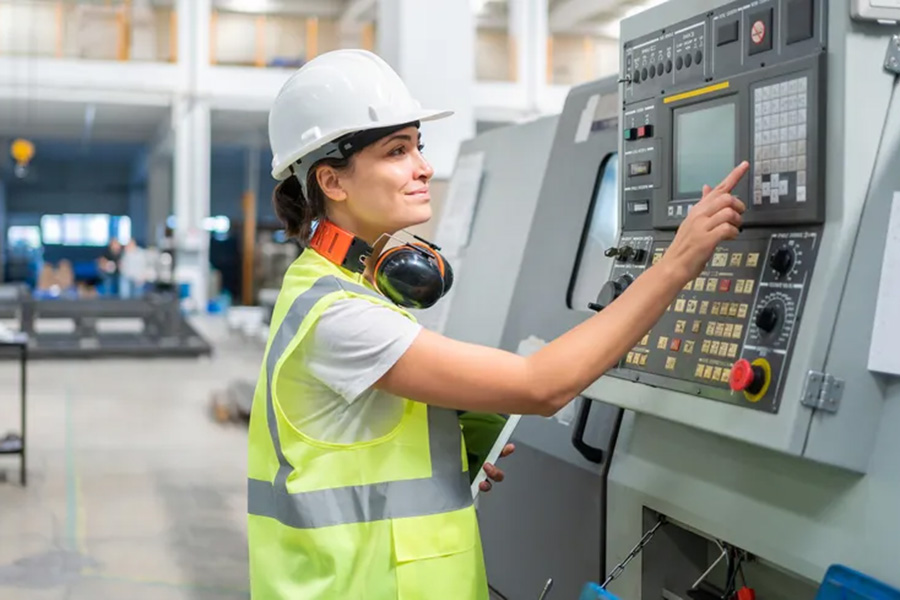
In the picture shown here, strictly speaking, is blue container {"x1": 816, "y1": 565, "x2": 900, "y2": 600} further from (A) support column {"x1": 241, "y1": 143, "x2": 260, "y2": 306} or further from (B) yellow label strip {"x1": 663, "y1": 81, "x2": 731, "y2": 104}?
(A) support column {"x1": 241, "y1": 143, "x2": 260, "y2": 306}

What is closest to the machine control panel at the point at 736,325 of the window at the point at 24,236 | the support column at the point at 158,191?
the support column at the point at 158,191

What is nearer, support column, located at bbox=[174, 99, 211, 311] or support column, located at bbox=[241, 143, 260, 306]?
support column, located at bbox=[174, 99, 211, 311]

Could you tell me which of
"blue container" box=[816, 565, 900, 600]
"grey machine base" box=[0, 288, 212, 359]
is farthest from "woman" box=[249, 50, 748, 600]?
"grey machine base" box=[0, 288, 212, 359]

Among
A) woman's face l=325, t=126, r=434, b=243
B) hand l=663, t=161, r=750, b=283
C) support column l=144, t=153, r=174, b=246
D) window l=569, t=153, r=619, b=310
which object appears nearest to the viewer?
hand l=663, t=161, r=750, b=283

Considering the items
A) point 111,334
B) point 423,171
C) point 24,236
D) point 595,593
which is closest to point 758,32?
point 423,171

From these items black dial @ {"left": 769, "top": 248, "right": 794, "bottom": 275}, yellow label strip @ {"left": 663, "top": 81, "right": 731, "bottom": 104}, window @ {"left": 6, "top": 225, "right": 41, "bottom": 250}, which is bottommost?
black dial @ {"left": 769, "top": 248, "right": 794, "bottom": 275}

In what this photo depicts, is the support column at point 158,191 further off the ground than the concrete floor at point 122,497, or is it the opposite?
the support column at point 158,191

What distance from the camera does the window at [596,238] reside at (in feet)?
9.05

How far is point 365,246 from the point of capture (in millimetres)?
1603

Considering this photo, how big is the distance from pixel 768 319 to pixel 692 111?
1.46 ft

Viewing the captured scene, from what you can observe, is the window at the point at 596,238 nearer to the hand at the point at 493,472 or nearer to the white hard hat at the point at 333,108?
the hand at the point at 493,472

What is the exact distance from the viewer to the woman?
4.68 ft

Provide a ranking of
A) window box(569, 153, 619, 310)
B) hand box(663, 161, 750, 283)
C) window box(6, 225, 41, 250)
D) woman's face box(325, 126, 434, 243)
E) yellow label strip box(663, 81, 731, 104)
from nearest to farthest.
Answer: hand box(663, 161, 750, 283), woman's face box(325, 126, 434, 243), yellow label strip box(663, 81, 731, 104), window box(569, 153, 619, 310), window box(6, 225, 41, 250)

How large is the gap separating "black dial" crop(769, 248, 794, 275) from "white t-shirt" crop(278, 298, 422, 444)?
57 centimetres
